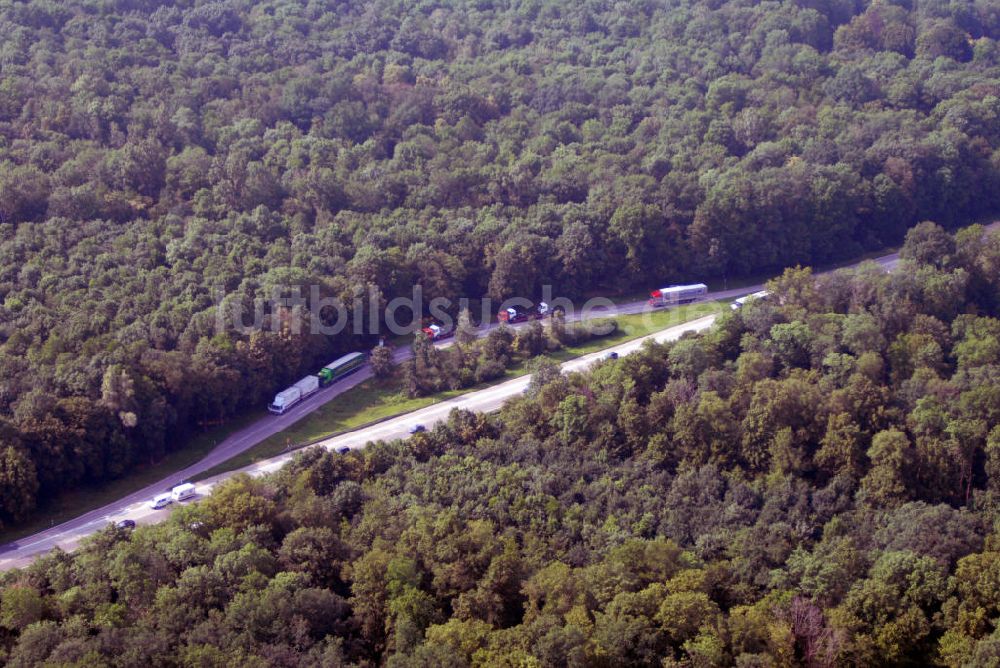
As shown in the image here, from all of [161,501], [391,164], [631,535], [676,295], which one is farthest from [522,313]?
[631,535]

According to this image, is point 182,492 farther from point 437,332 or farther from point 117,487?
point 437,332

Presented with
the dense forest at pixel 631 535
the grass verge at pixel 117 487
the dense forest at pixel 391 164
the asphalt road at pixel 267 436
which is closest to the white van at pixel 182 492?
the asphalt road at pixel 267 436

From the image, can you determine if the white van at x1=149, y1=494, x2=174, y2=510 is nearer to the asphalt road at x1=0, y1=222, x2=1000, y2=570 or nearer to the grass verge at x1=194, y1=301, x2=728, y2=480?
the asphalt road at x1=0, y1=222, x2=1000, y2=570

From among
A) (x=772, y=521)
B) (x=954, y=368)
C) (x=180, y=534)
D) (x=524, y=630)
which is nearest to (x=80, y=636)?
(x=180, y=534)

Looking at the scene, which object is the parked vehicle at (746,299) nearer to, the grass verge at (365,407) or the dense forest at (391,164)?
the dense forest at (391,164)

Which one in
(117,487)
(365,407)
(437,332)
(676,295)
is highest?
(437,332)
